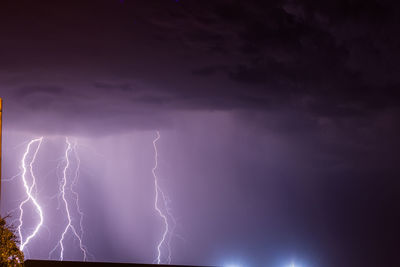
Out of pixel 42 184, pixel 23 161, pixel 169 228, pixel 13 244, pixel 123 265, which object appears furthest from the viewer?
pixel 169 228

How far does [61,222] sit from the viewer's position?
1952 centimetres

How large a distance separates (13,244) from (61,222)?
15863 mm

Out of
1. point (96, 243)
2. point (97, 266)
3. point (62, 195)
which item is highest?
point (62, 195)

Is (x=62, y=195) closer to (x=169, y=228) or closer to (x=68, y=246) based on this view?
(x=68, y=246)

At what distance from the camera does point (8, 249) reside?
430 cm

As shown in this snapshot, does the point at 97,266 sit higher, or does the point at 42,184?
the point at 42,184

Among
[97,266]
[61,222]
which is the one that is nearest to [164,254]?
[61,222]

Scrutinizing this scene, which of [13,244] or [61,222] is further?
[61,222]

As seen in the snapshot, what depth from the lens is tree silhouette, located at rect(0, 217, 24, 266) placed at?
4.26 metres

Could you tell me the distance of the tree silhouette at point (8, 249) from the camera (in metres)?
4.26

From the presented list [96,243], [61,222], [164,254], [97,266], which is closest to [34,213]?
[61,222]

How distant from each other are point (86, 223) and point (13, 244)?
16.2m

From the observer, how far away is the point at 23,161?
57.0 feet

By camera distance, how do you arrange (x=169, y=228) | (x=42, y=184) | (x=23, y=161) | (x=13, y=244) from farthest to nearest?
1. (x=169, y=228)
2. (x=42, y=184)
3. (x=23, y=161)
4. (x=13, y=244)
